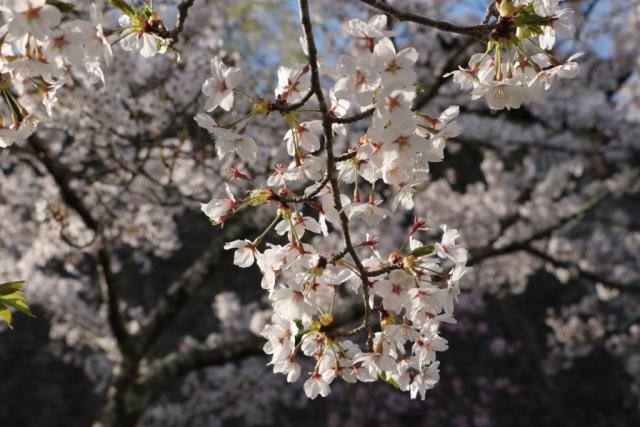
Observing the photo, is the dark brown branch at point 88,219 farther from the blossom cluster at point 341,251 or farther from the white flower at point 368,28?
the white flower at point 368,28

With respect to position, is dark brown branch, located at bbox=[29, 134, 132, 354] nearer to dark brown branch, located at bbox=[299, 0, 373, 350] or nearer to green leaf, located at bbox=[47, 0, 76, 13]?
green leaf, located at bbox=[47, 0, 76, 13]

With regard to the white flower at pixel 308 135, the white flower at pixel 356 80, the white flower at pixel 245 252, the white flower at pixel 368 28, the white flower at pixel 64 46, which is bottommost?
the white flower at pixel 245 252

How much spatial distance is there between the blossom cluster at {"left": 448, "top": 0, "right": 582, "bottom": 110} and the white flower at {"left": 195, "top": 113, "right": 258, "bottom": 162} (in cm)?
39

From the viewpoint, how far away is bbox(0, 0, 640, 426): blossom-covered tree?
46.9 inches

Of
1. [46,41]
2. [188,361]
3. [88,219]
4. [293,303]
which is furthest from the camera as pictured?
[188,361]

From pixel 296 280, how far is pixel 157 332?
3.73m

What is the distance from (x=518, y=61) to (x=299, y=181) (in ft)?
Result: 5.11

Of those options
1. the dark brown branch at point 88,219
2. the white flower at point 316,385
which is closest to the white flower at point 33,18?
the white flower at point 316,385

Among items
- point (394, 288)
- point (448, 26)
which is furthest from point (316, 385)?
point (448, 26)

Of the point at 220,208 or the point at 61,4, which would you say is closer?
the point at 61,4

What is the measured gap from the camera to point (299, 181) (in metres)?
2.71

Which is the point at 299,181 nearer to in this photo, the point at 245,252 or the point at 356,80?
the point at 245,252

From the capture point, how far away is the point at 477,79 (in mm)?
1241

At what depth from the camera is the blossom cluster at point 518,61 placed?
116 cm
